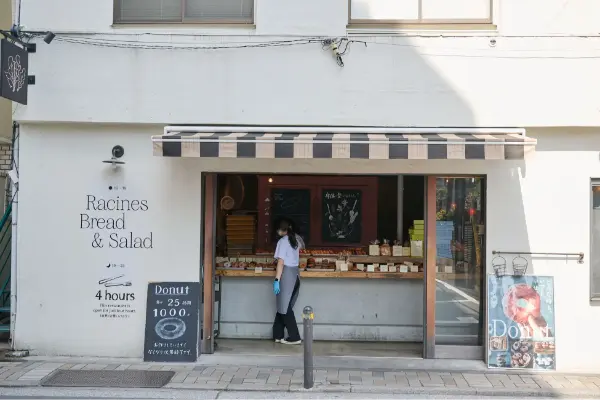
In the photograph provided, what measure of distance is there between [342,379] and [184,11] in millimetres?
5650

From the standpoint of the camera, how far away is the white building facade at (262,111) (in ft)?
27.9

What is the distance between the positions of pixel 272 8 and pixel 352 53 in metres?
1.31

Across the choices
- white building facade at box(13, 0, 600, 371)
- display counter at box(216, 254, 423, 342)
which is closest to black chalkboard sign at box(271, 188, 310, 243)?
display counter at box(216, 254, 423, 342)

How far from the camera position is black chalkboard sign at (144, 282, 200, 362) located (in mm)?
8695

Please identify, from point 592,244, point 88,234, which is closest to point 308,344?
point 88,234

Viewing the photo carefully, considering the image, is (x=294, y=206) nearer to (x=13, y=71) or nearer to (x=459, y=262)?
(x=459, y=262)

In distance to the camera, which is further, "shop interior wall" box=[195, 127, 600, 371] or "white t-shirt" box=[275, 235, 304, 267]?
"white t-shirt" box=[275, 235, 304, 267]

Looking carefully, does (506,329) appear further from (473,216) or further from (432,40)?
(432,40)

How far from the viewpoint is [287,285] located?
32.3 ft

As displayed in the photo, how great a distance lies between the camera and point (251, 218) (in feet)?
36.8

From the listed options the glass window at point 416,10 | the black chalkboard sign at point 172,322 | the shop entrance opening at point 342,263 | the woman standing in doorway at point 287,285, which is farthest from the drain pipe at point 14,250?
the glass window at point 416,10

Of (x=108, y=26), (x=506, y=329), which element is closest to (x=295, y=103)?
(x=108, y=26)

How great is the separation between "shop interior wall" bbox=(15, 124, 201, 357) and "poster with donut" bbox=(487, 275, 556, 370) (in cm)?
425

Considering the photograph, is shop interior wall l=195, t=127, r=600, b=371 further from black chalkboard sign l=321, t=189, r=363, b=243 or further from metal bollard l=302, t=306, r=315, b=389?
black chalkboard sign l=321, t=189, r=363, b=243
